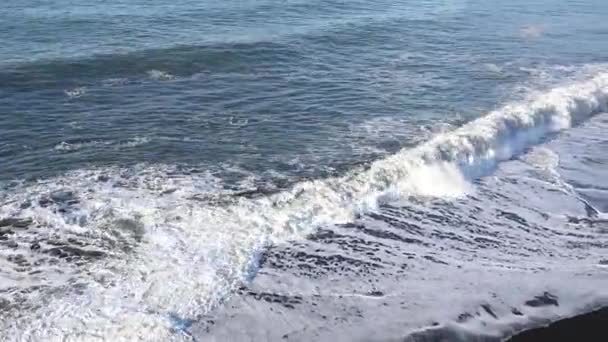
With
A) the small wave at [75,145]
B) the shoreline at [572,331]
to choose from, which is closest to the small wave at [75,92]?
the small wave at [75,145]

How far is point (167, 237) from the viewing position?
9578mm

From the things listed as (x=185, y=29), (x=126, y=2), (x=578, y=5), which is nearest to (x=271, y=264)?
(x=185, y=29)

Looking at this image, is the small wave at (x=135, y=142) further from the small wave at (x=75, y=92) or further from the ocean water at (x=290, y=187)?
the small wave at (x=75, y=92)

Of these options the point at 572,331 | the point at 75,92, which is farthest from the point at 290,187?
the point at 75,92

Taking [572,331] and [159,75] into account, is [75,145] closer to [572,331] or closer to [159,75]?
[159,75]

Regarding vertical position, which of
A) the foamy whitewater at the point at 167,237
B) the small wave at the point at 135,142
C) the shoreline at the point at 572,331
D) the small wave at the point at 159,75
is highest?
the small wave at the point at 159,75

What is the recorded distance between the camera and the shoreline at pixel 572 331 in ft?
25.4

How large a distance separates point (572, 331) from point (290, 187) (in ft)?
18.4

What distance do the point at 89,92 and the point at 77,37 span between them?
632cm

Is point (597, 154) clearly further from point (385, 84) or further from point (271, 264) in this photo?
point (271, 264)

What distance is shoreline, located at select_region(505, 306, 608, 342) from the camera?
774 cm

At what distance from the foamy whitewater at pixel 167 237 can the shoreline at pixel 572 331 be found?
0.22 m

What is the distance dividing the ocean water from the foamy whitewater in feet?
0.12

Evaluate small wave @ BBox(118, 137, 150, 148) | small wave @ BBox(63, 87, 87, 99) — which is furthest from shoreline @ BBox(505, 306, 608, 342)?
small wave @ BBox(63, 87, 87, 99)
